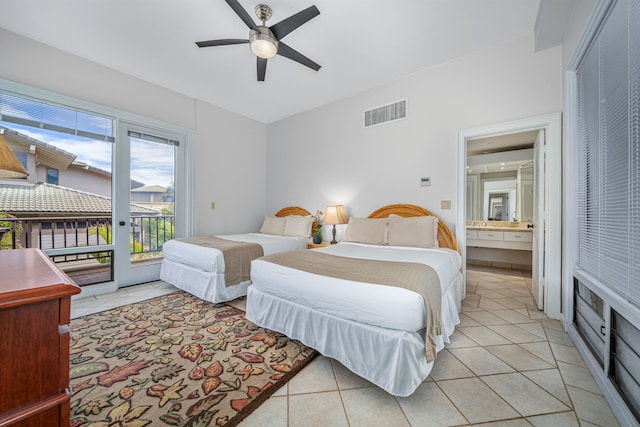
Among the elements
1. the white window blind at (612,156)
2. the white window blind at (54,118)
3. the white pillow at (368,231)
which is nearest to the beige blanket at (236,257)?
the white pillow at (368,231)

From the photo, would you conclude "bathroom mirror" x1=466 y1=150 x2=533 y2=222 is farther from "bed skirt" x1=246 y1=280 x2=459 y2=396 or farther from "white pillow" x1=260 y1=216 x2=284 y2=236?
"white pillow" x1=260 y1=216 x2=284 y2=236

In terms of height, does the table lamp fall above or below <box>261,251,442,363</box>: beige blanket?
above

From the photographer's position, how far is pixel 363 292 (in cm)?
158

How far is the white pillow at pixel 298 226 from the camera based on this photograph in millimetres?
4129

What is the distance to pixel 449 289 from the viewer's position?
7.22 feet

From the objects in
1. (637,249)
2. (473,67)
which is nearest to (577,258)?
(637,249)

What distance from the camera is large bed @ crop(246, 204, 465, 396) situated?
1447mm

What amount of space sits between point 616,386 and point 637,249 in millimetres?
821

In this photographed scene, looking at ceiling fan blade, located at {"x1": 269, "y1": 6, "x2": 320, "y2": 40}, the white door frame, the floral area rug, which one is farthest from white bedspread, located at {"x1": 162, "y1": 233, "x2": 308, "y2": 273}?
the white door frame

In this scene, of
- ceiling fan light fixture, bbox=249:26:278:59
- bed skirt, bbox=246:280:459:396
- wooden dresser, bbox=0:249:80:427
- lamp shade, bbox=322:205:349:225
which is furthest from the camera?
lamp shade, bbox=322:205:349:225

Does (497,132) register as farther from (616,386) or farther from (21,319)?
(21,319)

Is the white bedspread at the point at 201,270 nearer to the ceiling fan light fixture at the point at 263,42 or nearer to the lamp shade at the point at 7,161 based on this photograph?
the lamp shade at the point at 7,161

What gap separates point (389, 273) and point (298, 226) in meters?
2.60

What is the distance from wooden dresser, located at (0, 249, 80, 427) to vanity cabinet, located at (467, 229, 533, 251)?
5.05 metres
